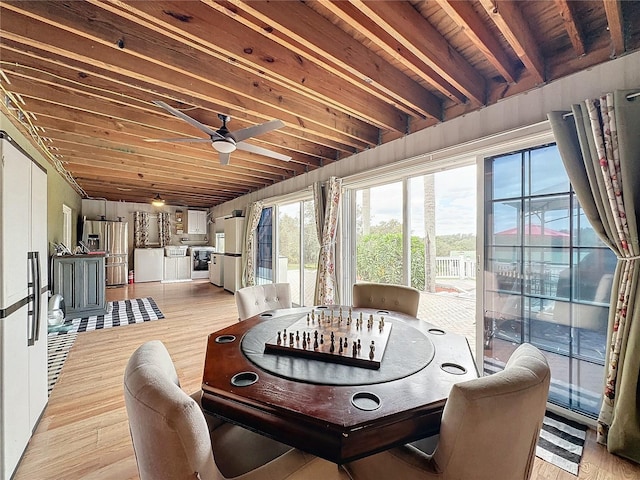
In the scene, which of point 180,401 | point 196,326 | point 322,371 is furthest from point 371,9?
point 196,326

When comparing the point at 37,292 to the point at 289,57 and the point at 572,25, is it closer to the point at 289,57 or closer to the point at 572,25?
the point at 289,57

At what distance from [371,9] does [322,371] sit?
1862 mm

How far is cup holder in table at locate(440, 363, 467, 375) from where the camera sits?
118 cm

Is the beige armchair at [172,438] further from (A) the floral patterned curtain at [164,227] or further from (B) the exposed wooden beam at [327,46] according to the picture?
(A) the floral patterned curtain at [164,227]

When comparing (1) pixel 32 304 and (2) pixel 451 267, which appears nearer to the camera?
(1) pixel 32 304

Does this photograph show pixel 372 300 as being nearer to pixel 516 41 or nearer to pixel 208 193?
pixel 516 41

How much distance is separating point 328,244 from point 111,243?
22.0 ft

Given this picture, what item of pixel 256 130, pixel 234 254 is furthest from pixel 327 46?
pixel 234 254

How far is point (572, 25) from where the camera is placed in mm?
1620

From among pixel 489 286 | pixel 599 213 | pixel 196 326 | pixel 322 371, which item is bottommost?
pixel 196 326

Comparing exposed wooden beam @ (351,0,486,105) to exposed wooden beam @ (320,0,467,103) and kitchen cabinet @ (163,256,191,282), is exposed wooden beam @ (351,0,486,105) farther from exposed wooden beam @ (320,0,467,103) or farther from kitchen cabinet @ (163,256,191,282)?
kitchen cabinet @ (163,256,191,282)

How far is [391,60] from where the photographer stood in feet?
7.34

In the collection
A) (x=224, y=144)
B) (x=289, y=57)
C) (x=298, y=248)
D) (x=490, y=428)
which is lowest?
(x=490, y=428)

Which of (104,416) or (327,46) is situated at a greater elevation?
(327,46)
